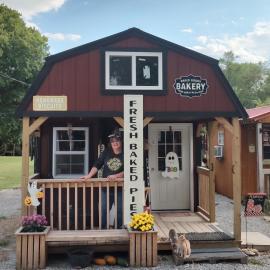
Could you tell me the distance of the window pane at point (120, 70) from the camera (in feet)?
23.9

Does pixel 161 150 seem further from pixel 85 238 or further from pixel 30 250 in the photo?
pixel 30 250

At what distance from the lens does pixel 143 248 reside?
6.34m

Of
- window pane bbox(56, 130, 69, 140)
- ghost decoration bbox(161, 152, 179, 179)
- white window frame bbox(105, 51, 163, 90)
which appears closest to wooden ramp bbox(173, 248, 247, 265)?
white window frame bbox(105, 51, 163, 90)

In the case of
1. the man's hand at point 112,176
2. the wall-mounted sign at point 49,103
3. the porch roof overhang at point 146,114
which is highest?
the wall-mounted sign at point 49,103

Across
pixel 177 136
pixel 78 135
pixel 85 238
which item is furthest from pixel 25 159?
pixel 177 136

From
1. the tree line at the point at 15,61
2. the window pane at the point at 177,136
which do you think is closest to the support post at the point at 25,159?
the window pane at the point at 177,136

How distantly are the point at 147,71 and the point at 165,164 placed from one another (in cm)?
293

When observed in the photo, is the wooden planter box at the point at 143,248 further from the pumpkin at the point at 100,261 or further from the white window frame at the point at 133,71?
the white window frame at the point at 133,71

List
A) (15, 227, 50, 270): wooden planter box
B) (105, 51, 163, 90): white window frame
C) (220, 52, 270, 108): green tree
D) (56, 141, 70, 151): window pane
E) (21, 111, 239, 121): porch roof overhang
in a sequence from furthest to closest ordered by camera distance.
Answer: (220, 52, 270, 108): green tree
(56, 141, 70, 151): window pane
(105, 51, 163, 90): white window frame
(21, 111, 239, 121): porch roof overhang
(15, 227, 50, 270): wooden planter box

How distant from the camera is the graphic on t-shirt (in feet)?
23.8

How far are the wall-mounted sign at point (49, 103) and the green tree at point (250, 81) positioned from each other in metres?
41.2

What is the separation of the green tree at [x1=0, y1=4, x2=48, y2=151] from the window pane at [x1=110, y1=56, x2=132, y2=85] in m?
21.4

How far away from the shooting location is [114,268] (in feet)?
20.4

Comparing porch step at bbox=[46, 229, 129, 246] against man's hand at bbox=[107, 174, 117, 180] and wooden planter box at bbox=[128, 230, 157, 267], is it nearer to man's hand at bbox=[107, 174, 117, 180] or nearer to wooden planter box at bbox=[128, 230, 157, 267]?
wooden planter box at bbox=[128, 230, 157, 267]
